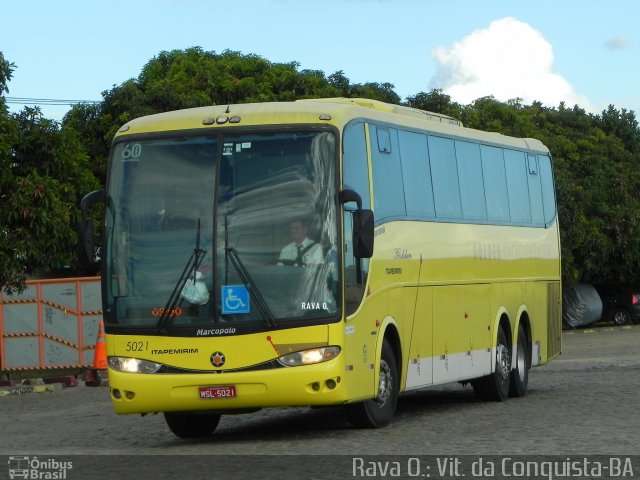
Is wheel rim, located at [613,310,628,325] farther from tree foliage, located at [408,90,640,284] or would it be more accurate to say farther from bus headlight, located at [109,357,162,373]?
bus headlight, located at [109,357,162,373]

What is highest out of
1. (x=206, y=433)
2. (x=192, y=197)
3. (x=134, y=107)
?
(x=134, y=107)

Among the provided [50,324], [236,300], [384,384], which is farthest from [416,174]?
[50,324]

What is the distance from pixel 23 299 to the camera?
30938 millimetres

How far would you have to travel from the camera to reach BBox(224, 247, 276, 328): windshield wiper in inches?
584

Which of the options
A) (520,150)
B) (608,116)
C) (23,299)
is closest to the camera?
(520,150)

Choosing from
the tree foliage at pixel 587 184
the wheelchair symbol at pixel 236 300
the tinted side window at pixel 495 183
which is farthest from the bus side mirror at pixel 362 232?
the tree foliage at pixel 587 184

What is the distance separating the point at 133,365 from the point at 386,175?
11.9 ft

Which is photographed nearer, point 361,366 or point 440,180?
point 361,366

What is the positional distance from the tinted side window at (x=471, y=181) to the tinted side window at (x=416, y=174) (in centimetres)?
138

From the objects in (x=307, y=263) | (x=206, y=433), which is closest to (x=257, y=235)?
(x=307, y=263)

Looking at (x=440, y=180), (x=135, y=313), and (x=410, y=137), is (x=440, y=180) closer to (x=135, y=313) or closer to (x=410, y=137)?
(x=410, y=137)

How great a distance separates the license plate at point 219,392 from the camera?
14.8 m

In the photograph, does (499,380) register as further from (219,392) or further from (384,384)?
(219,392)

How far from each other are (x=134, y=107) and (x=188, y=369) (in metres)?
31.8
